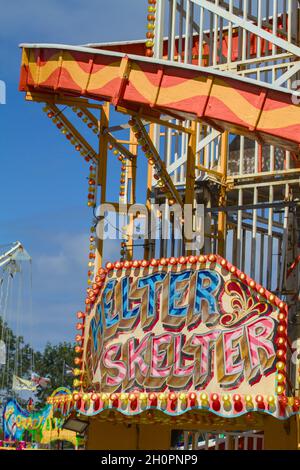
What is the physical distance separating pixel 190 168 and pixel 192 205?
851 millimetres

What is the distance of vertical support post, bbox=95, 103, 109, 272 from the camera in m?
24.2

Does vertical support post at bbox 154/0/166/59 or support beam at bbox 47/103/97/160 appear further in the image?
vertical support post at bbox 154/0/166/59

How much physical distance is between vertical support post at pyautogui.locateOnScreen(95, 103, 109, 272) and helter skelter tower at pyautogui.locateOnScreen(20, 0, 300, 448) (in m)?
0.03

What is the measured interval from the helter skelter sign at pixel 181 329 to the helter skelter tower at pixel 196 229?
1.0 inches

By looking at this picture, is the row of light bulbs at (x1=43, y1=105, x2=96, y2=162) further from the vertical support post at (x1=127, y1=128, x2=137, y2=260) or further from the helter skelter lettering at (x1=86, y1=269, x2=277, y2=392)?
the helter skelter lettering at (x1=86, y1=269, x2=277, y2=392)

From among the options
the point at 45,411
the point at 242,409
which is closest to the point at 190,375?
the point at 242,409

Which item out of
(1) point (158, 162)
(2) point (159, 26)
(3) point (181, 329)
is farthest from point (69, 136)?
(3) point (181, 329)

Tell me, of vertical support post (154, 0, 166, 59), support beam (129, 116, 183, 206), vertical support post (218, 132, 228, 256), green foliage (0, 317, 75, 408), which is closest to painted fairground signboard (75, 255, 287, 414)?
support beam (129, 116, 183, 206)

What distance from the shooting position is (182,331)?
21.2 meters

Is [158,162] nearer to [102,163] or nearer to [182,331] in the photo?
[102,163]

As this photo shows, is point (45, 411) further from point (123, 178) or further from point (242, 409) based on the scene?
point (242, 409)

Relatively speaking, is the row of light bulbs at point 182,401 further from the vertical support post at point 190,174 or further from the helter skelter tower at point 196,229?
the vertical support post at point 190,174

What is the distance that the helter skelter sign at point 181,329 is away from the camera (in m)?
20.5

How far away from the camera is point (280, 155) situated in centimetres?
2728
